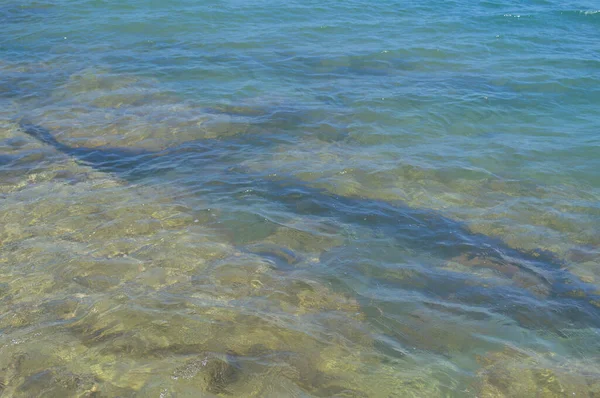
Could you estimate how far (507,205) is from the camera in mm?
9250

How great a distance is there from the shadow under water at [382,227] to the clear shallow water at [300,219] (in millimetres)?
42

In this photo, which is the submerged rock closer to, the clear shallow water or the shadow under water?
the clear shallow water

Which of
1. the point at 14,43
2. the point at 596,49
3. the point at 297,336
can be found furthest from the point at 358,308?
the point at 14,43

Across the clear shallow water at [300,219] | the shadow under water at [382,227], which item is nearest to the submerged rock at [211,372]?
the clear shallow water at [300,219]

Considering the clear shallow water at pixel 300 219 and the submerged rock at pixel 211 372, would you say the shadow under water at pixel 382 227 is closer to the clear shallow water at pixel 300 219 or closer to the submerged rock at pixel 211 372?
the clear shallow water at pixel 300 219

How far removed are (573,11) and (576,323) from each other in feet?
57.1

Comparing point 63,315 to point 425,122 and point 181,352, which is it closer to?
point 181,352

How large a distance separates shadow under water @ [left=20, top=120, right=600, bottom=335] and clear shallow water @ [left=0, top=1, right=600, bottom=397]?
4 cm

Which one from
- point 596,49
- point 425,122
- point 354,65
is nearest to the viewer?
point 425,122

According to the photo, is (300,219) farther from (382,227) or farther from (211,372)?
(211,372)

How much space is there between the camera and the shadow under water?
6.96 m

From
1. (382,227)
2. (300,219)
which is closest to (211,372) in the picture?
(300,219)

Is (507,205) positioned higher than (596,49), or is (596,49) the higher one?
(596,49)

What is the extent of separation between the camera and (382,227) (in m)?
8.43
